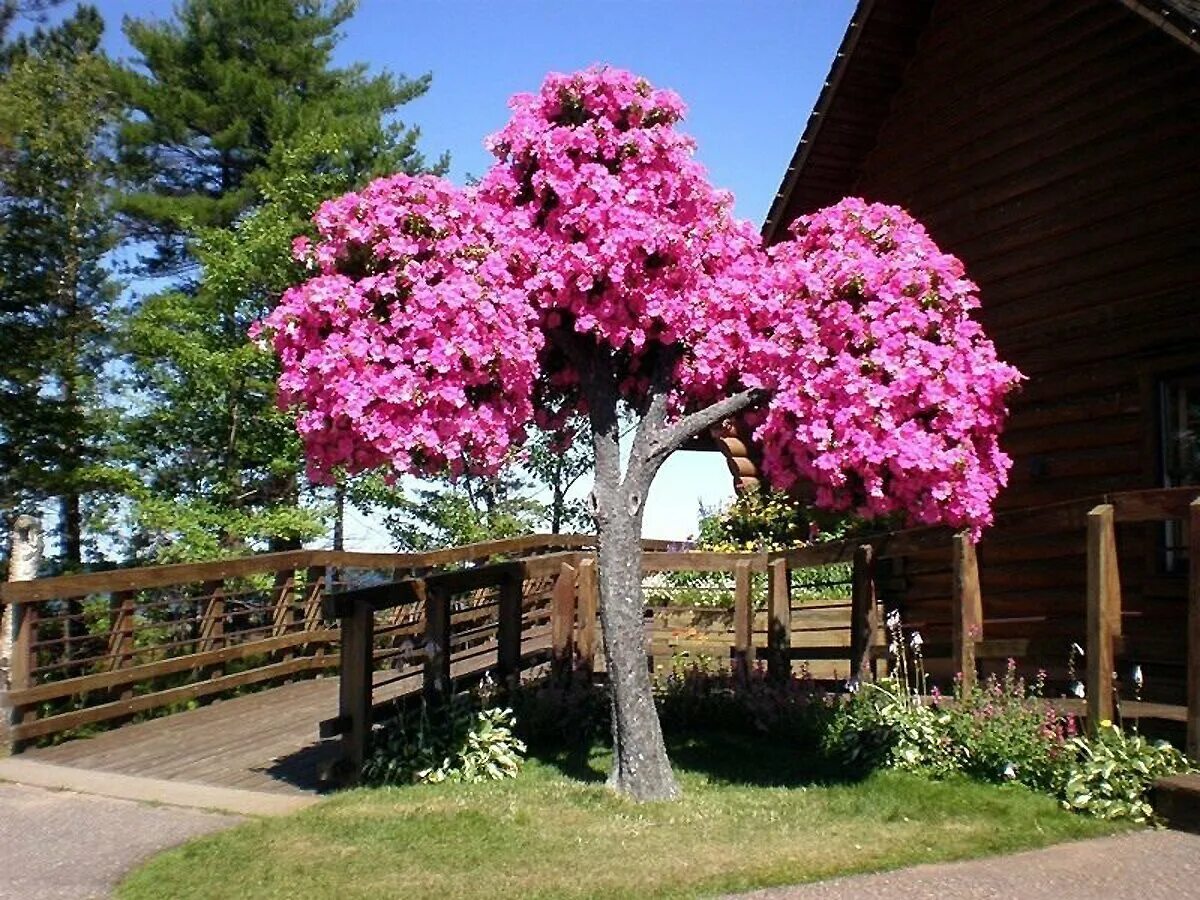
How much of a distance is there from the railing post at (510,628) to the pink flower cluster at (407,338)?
2904mm

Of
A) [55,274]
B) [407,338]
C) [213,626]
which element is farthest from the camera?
[55,274]

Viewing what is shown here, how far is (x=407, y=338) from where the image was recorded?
7363 millimetres

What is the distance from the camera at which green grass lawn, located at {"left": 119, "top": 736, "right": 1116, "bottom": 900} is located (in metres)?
6.12

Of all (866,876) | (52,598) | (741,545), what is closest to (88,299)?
(741,545)

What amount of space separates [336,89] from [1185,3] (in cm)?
2420

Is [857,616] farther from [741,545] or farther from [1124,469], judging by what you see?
[741,545]

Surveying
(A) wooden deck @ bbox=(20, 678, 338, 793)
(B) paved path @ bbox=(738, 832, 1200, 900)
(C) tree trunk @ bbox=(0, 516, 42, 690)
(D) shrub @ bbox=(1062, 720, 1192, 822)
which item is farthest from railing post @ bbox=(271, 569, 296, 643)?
(B) paved path @ bbox=(738, 832, 1200, 900)

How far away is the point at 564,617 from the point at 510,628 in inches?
24.3

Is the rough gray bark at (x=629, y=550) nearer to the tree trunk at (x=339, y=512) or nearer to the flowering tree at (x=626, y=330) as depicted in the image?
the flowering tree at (x=626, y=330)

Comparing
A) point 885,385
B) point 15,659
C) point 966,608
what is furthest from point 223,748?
point 885,385

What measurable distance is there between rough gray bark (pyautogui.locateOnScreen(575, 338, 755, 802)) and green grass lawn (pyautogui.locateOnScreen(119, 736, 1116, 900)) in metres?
0.27

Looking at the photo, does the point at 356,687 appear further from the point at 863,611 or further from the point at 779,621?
the point at 863,611

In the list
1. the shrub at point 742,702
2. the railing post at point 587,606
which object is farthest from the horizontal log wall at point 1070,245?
the railing post at point 587,606

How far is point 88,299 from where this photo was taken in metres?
26.4
